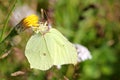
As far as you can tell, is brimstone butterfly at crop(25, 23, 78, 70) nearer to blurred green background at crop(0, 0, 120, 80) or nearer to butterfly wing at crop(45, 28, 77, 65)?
butterfly wing at crop(45, 28, 77, 65)

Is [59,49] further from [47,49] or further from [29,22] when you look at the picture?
[29,22]

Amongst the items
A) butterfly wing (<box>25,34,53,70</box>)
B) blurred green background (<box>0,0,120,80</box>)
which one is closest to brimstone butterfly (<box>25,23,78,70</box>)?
butterfly wing (<box>25,34,53,70</box>)

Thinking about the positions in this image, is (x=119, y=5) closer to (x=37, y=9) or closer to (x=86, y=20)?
(x=86, y=20)

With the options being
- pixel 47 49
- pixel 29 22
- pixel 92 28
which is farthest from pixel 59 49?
pixel 92 28

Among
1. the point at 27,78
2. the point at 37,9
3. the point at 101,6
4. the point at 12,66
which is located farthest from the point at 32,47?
the point at 101,6

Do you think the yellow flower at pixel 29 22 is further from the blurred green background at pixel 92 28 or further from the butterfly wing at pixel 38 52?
the blurred green background at pixel 92 28

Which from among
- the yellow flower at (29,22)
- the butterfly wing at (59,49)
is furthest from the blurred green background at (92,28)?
the yellow flower at (29,22)
